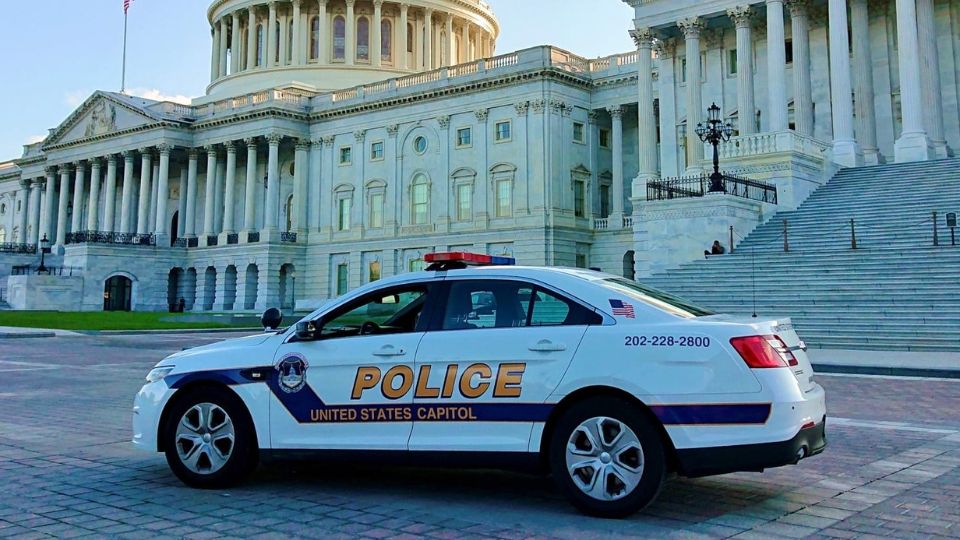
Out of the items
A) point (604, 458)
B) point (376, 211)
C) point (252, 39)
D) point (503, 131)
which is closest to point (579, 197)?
point (503, 131)

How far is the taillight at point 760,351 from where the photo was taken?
5461 millimetres

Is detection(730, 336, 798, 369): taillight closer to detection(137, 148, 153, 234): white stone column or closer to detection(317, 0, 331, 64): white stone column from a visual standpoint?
detection(137, 148, 153, 234): white stone column

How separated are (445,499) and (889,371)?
12350 millimetres

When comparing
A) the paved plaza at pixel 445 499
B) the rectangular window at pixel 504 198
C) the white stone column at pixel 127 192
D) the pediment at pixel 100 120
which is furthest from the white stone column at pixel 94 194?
the paved plaza at pixel 445 499

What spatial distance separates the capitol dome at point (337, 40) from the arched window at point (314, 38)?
93mm

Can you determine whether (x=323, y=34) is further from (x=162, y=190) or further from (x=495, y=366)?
(x=495, y=366)

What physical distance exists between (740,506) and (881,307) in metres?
17.3

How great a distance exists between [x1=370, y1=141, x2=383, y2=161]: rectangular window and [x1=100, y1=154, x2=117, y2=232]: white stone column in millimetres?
25884

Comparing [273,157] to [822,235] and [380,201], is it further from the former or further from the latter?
[822,235]

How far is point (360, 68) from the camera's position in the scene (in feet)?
251

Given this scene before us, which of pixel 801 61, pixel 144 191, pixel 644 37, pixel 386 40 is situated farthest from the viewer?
pixel 386 40

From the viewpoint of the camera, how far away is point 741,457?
540 centimetres

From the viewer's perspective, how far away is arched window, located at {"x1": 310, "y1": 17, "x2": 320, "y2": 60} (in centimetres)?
7825

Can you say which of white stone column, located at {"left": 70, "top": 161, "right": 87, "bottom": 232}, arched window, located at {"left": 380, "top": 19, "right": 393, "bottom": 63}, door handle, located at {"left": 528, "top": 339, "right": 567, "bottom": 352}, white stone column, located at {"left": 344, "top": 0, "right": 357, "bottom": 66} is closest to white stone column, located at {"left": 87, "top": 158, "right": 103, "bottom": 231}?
white stone column, located at {"left": 70, "top": 161, "right": 87, "bottom": 232}
